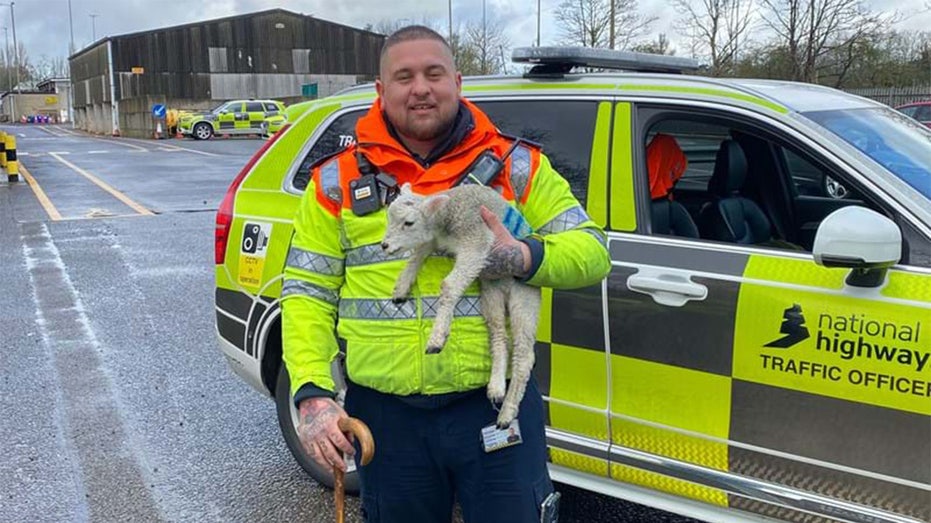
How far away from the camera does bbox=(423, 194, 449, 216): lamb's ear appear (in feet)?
6.20

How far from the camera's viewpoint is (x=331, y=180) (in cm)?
214

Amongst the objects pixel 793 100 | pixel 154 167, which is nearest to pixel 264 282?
pixel 793 100

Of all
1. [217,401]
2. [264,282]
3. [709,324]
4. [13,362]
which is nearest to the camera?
[709,324]

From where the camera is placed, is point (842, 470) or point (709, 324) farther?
point (709, 324)

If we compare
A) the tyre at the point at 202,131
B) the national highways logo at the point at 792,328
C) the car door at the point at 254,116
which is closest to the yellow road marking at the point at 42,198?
the national highways logo at the point at 792,328

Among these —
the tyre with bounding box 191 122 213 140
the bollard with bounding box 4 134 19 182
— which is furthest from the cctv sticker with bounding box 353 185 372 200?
the tyre with bounding box 191 122 213 140

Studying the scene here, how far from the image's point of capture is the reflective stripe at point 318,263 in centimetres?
215

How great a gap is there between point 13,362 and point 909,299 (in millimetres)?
5475

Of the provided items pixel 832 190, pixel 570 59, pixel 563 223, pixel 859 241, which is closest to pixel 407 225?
pixel 563 223

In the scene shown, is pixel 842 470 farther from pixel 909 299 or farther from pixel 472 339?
pixel 472 339

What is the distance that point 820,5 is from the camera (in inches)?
849

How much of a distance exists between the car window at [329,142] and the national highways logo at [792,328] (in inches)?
81.3

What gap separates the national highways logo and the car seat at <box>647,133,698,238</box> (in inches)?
26.1

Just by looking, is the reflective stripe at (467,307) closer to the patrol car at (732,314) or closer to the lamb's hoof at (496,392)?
the lamb's hoof at (496,392)
